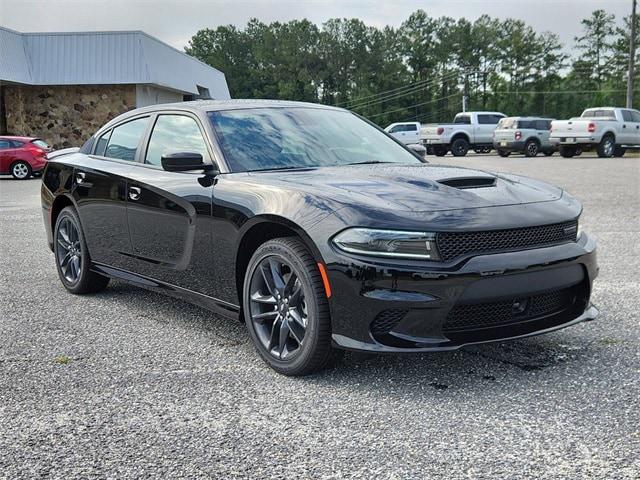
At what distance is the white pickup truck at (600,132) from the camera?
2802cm

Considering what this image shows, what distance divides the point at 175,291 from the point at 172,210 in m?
0.53

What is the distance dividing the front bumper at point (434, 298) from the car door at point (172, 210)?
1191 mm

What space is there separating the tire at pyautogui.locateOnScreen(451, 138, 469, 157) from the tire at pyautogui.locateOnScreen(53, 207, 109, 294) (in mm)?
29313

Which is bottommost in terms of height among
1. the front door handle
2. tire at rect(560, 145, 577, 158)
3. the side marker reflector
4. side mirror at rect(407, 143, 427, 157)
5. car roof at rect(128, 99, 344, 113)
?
tire at rect(560, 145, 577, 158)

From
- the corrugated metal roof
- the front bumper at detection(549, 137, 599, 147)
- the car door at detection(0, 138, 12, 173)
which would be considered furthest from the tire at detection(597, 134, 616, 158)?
the car door at detection(0, 138, 12, 173)

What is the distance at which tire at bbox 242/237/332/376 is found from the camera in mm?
3549

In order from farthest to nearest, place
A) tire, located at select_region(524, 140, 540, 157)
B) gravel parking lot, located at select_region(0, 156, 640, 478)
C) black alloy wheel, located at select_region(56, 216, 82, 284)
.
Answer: tire, located at select_region(524, 140, 540, 157) → black alloy wheel, located at select_region(56, 216, 82, 284) → gravel parking lot, located at select_region(0, 156, 640, 478)

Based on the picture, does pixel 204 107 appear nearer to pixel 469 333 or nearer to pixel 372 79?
pixel 469 333

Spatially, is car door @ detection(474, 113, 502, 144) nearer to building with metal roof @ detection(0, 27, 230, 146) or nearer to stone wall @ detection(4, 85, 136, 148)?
building with metal roof @ detection(0, 27, 230, 146)

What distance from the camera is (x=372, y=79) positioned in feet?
300

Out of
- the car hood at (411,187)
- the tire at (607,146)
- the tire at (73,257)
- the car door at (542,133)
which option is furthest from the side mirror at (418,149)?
the car door at (542,133)

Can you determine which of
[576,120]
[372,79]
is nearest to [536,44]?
[372,79]

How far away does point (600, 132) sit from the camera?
28078mm

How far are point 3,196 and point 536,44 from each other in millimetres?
81258
